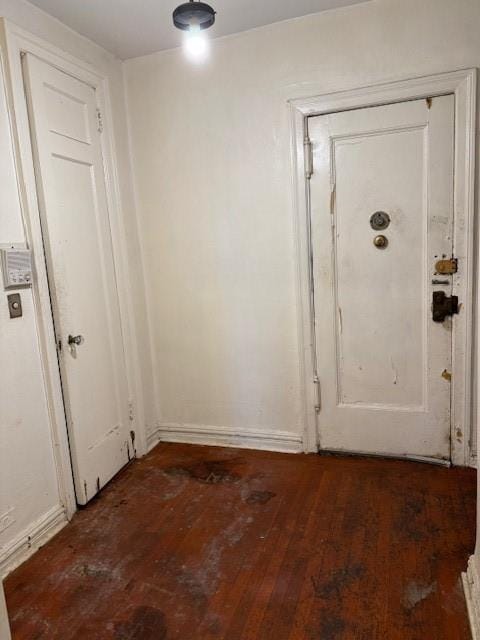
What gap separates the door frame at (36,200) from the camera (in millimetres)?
2016

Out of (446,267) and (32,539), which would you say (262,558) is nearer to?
(32,539)

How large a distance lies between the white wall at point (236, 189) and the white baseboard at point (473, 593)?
4.18 ft

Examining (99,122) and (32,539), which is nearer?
(32,539)

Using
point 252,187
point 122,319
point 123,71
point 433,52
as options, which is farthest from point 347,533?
point 123,71

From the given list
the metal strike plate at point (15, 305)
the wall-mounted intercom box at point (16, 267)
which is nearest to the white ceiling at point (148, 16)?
the wall-mounted intercom box at point (16, 267)

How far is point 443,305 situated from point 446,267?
0.68ft

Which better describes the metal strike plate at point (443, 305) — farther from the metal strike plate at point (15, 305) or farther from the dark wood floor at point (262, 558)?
the metal strike plate at point (15, 305)

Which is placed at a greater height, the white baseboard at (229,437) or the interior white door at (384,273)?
the interior white door at (384,273)

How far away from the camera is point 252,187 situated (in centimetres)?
269

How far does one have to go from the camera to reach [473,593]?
1.59 metres

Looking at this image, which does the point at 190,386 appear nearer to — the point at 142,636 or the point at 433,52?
the point at 142,636

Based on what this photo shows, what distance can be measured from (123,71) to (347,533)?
298 centimetres

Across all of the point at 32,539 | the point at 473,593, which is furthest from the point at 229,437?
the point at 473,593

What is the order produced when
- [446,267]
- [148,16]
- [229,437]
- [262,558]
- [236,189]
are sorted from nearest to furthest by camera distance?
[262,558] < [148,16] < [446,267] < [236,189] < [229,437]
